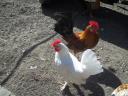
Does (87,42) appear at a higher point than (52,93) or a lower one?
higher

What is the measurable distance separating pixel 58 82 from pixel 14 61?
881 millimetres

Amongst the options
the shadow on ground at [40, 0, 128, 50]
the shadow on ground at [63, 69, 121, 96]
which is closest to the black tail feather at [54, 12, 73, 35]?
the shadow on ground at [63, 69, 121, 96]

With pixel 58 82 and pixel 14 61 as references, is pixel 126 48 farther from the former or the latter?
pixel 14 61

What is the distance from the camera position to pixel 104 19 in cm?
712

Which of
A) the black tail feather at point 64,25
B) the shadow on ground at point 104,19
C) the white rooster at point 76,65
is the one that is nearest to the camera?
the white rooster at point 76,65

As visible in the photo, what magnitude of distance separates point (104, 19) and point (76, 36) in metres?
1.68

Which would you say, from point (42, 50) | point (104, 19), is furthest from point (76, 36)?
point (104, 19)

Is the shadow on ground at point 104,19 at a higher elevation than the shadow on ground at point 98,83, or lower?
higher

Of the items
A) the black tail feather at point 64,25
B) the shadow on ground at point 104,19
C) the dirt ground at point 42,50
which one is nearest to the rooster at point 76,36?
the black tail feather at point 64,25

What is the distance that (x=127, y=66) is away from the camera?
5.78 meters

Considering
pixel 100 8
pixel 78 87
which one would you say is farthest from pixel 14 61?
pixel 100 8

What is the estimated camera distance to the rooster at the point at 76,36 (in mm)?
5527

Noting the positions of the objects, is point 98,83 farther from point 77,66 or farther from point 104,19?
point 104,19

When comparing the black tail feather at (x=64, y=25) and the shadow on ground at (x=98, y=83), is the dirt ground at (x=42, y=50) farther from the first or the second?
the black tail feather at (x=64, y=25)
